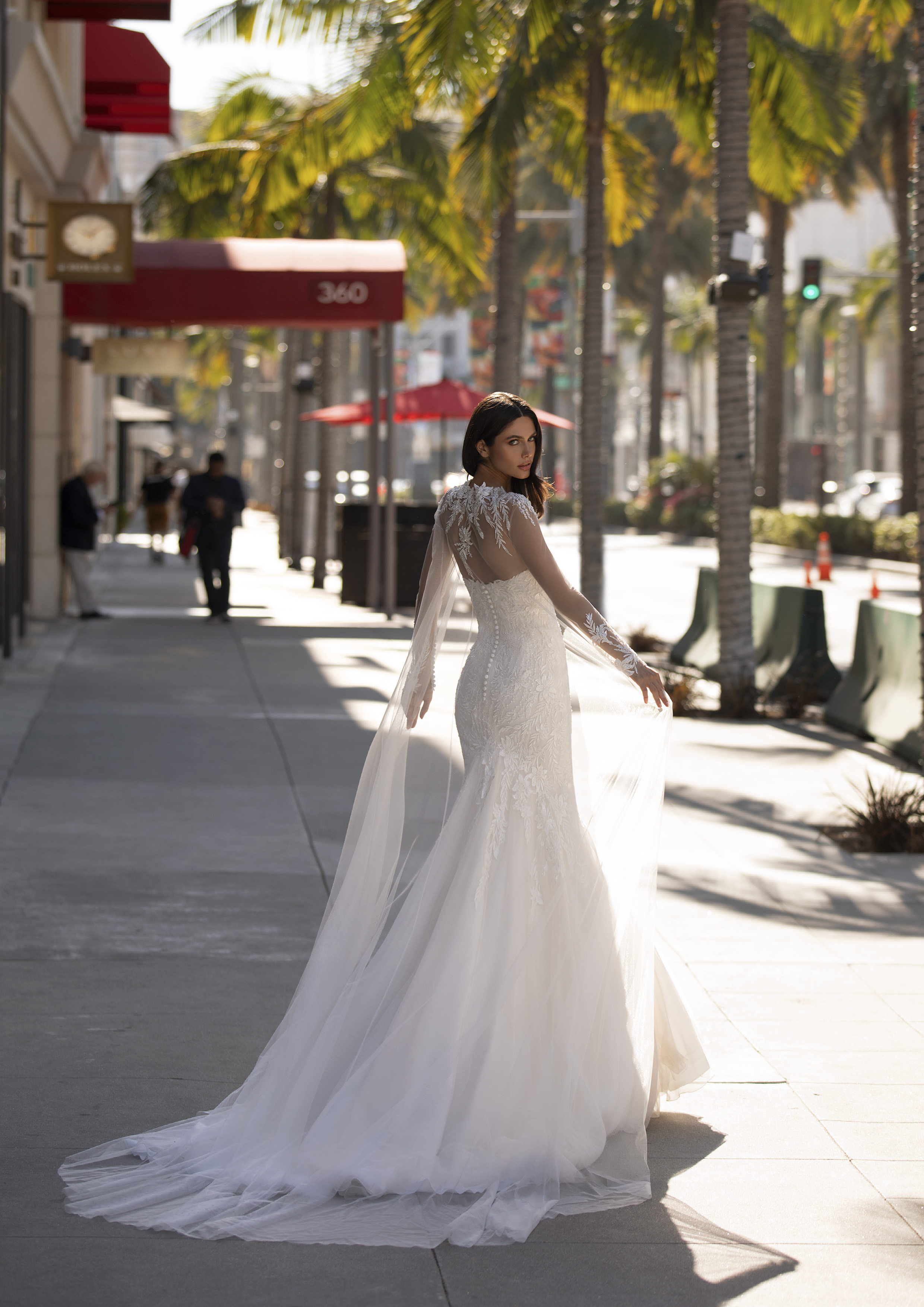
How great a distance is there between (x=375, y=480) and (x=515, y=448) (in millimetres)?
16225

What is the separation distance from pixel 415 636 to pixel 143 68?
51.7ft

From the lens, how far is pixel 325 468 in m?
27.2

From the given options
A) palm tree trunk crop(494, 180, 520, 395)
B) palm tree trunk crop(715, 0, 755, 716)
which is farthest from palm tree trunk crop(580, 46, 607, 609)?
palm tree trunk crop(715, 0, 755, 716)

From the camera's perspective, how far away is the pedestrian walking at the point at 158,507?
30.7 metres

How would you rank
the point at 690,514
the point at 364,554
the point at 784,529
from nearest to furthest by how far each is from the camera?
the point at 364,554
the point at 784,529
the point at 690,514

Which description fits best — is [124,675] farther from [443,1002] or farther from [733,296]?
[443,1002]

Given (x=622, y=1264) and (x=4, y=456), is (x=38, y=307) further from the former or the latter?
(x=622, y=1264)

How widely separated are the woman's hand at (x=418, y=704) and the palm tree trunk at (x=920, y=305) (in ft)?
14.3

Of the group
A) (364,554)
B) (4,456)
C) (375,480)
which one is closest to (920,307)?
(4,456)

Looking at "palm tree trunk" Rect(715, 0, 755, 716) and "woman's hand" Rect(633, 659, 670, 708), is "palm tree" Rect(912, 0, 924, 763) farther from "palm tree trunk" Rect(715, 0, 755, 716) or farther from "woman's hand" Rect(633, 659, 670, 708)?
"woman's hand" Rect(633, 659, 670, 708)

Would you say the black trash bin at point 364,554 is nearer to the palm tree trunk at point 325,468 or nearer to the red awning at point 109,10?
the palm tree trunk at point 325,468

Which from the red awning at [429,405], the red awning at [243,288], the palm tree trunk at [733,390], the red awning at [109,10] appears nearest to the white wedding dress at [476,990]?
the palm tree trunk at [733,390]

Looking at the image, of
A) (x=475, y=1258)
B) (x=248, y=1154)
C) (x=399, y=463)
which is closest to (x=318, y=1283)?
(x=475, y=1258)

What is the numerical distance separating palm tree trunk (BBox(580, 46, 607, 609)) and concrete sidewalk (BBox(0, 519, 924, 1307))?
14.2 feet
